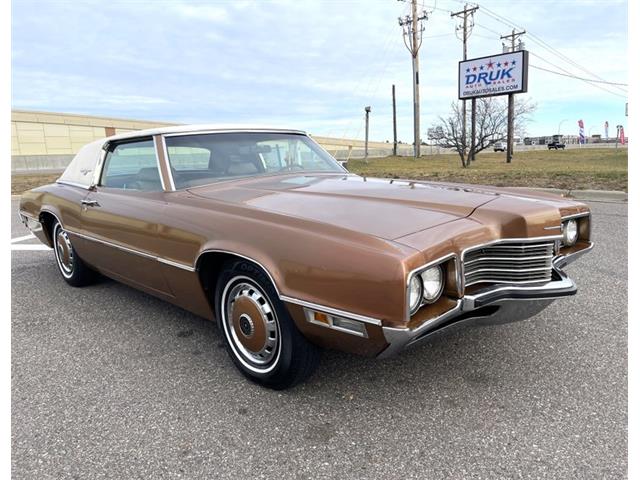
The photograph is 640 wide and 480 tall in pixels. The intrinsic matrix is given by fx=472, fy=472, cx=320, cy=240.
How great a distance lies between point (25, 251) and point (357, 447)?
17.9 ft

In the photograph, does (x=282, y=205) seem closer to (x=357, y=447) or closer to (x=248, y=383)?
(x=248, y=383)

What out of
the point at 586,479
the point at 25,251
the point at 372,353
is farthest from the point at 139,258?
the point at 25,251

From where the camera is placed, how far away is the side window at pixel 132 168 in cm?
333

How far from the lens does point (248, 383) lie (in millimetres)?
2605

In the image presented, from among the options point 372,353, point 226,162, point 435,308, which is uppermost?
point 226,162

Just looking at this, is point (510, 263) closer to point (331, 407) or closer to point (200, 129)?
point (331, 407)

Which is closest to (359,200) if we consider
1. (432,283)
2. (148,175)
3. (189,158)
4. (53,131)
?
(432,283)

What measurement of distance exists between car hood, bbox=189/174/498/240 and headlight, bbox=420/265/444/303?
195 millimetres

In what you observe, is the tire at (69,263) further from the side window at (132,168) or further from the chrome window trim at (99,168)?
the side window at (132,168)

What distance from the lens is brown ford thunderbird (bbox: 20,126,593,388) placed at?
200 cm

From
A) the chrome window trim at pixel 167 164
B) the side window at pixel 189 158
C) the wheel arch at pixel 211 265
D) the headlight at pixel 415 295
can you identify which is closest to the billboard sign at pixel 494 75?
the side window at pixel 189 158

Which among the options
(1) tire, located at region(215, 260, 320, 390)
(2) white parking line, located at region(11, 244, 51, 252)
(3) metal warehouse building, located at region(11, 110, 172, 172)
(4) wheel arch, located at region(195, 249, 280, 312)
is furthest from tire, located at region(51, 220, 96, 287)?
(3) metal warehouse building, located at region(11, 110, 172, 172)

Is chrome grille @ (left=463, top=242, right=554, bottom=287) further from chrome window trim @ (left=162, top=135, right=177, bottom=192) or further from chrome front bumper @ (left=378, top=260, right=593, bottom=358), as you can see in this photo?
chrome window trim @ (left=162, top=135, right=177, bottom=192)

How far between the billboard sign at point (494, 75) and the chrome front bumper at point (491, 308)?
25596 millimetres
